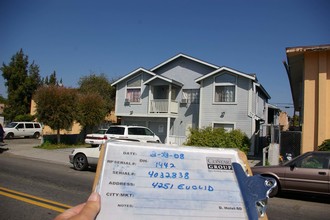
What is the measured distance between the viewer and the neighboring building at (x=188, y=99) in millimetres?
23281

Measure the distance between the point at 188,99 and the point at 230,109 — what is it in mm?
4614

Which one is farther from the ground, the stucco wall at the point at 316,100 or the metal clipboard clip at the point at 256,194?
the stucco wall at the point at 316,100

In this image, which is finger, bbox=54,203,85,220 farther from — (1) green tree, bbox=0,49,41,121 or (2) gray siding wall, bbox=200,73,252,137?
(1) green tree, bbox=0,49,41,121

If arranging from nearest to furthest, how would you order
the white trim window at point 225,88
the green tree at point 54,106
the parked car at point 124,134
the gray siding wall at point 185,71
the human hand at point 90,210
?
1. the human hand at point 90,210
2. the parked car at point 124,134
3. the green tree at point 54,106
4. the white trim window at point 225,88
5. the gray siding wall at point 185,71

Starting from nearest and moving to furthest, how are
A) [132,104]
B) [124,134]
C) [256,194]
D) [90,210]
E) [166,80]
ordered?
1. [90,210]
2. [256,194]
3. [124,134]
4. [166,80]
5. [132,104]

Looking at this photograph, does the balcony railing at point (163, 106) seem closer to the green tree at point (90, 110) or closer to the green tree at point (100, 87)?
the green tree at point (90, 110)

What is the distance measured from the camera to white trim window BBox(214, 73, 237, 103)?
2362 centimetres

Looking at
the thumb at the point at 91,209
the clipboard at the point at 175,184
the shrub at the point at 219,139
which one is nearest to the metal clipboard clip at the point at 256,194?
the clipboard at the point at 175,184

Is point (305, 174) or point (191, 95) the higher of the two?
point (191, 95)

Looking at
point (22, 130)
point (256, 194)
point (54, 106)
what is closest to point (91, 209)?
point (256, 194)

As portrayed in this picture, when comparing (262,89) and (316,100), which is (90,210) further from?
(262,89)

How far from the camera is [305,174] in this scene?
362 inches

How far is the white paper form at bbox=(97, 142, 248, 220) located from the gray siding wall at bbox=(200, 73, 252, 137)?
2144 centimetres

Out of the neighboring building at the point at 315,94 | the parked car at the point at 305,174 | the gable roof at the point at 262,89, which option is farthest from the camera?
the gable roof at the point at 262,89
